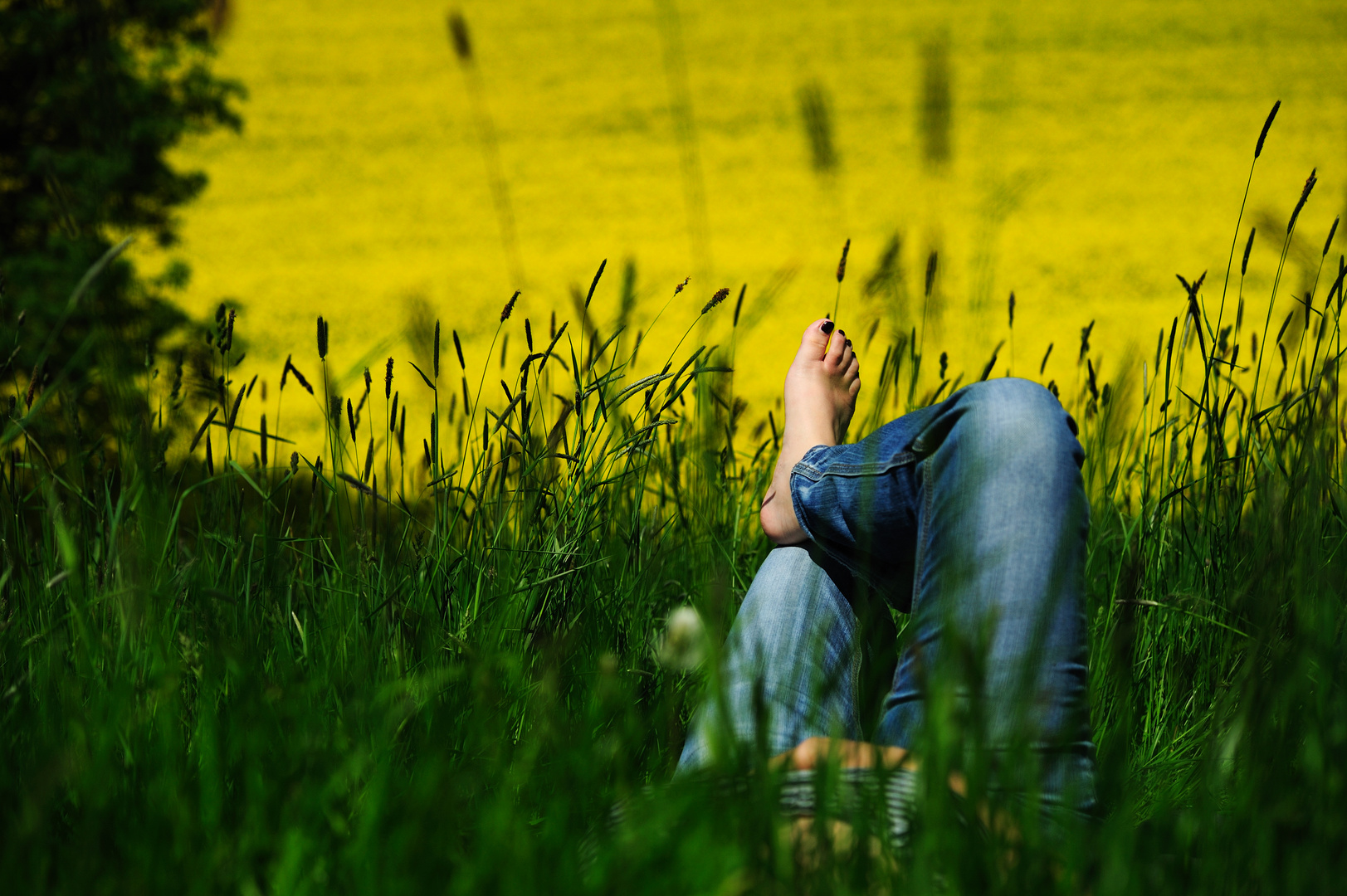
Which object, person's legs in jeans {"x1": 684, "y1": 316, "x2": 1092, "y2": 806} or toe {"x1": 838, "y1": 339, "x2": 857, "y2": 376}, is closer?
person's legs in jeans {"x1": 684, "y1": 316, "x2": 1092, "y2": 806}

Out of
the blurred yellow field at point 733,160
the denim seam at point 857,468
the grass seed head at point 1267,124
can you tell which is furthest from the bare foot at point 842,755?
the blurred yellow field at point 733,160

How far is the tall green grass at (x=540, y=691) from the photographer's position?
0.58m

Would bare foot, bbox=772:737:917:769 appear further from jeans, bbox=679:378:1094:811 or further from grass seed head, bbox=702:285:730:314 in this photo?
grass seed head, bbox=702:285:730:314

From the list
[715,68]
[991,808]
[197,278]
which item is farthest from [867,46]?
[991,808]

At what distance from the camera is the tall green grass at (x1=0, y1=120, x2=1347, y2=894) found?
0.58 metres

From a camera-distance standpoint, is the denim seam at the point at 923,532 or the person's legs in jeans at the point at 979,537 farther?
the denim seam at the point at 923,532

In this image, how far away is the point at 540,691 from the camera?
0.92 m

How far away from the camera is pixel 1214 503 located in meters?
1.23

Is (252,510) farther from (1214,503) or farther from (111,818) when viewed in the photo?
(1214,503)

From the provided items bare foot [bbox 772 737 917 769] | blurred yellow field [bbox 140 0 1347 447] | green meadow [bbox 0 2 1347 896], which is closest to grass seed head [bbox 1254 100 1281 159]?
green meadow [bbox 0 2 1347 896]

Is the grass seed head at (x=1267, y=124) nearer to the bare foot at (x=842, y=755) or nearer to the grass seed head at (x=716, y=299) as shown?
the grass seed head at (x=716, y=299)

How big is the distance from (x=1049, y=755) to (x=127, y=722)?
2.15ft

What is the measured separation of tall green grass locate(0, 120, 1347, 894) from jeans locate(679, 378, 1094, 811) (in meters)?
0.04

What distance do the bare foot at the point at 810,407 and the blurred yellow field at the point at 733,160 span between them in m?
3.21
